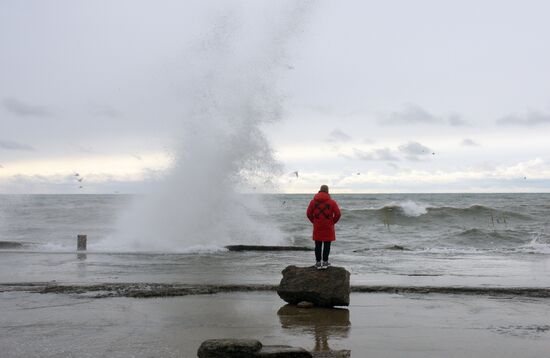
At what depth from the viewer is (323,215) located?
920cm

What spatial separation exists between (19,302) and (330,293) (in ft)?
15.6

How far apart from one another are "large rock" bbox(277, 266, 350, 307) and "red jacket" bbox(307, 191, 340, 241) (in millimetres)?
745

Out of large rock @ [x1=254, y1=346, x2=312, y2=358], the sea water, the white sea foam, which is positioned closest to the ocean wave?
the white sea foam

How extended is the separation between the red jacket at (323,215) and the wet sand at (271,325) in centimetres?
117

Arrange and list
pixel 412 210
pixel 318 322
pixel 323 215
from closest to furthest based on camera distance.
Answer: pixel 318 322 → pixel 323 215 → pixel 412 210

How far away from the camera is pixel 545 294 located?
9.58 meters

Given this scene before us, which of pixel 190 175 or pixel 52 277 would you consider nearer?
pixel 52 277

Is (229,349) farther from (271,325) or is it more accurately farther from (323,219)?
(323,219)

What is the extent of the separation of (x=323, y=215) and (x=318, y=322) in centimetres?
233

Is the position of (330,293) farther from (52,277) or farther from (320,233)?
(52,277)

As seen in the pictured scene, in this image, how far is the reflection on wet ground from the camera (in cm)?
641

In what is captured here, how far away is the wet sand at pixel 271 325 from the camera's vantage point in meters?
5.86

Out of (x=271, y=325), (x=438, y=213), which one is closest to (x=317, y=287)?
(x=271, y=325)

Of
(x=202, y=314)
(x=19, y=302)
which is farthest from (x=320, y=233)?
(x=19, y=302)
